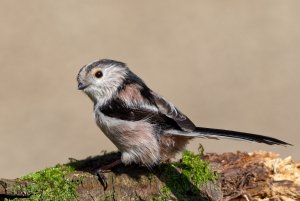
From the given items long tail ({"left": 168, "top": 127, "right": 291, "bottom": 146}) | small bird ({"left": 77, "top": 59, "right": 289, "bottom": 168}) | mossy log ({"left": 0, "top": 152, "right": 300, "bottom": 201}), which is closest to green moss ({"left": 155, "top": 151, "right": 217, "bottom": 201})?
mossy log ({"left": 0, "top": 152, "right": 300, "bottom": 201})

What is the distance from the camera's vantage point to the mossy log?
5250mm

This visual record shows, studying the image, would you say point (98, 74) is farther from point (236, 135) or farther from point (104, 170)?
point (236, 135)

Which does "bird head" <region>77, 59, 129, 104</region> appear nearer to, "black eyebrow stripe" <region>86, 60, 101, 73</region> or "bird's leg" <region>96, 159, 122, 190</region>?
"black eyebrow stripe" <region>86, 60, 101, 73</region>

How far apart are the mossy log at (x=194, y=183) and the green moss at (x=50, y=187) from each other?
0.02 meters

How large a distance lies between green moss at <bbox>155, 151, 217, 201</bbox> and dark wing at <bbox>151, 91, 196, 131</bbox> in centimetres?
31

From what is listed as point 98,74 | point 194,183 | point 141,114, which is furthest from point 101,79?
point 194,183

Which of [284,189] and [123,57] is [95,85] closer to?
[284,189]

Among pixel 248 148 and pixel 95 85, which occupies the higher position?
pixel 248 148

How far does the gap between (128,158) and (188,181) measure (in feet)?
1.82

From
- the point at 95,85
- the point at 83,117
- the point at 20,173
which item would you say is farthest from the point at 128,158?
the point at 83,117

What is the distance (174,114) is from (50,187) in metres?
1.29

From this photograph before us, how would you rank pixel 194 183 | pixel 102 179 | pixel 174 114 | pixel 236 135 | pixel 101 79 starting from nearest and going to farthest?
pixel 102 179 → pixel 236 135 → pixel 194 183 → pixel 174 114 → pixel 101 79

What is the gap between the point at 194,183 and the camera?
18.2 feet

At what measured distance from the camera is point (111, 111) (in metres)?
5.80
